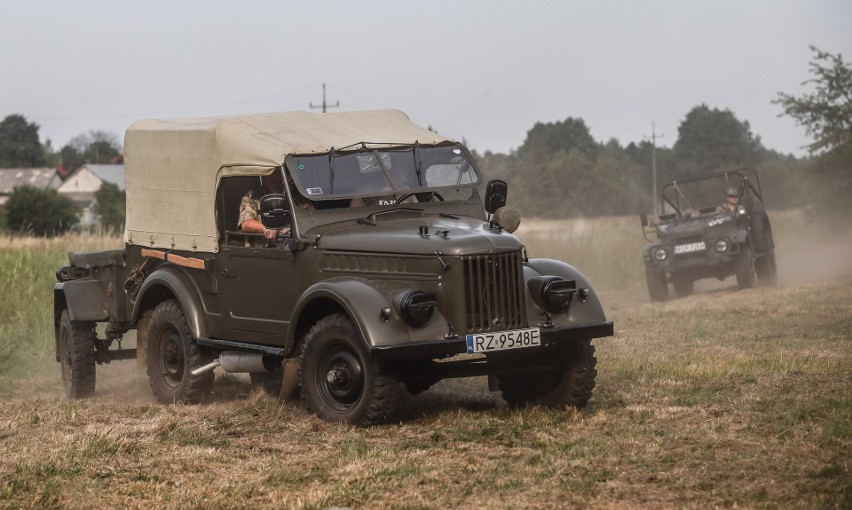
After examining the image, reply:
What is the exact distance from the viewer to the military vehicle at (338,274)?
8055 mm

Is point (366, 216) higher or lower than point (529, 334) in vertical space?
higher

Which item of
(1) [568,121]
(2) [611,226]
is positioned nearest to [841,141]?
(2) [611,226]

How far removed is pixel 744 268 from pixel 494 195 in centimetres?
1153

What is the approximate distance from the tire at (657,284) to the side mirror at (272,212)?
12.6 m

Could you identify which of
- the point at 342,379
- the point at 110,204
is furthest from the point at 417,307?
the point at 110,204

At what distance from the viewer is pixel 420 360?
834 centimetres

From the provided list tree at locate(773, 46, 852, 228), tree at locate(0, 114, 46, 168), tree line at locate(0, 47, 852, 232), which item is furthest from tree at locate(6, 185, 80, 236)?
tree at locate(0, 114, 46, 168)

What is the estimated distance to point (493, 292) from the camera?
8.16 meters

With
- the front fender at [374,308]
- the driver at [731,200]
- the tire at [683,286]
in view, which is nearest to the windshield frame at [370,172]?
the front fender at [374,308]

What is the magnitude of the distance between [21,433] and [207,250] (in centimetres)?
203

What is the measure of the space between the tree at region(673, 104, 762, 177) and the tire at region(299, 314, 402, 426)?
69.9 m

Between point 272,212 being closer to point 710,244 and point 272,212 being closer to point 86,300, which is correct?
point 86,300

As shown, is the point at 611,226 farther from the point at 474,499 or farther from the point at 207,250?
→ the point at 474,499

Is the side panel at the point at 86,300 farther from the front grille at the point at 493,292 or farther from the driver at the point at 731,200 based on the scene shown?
the driver at the point at 731,200
